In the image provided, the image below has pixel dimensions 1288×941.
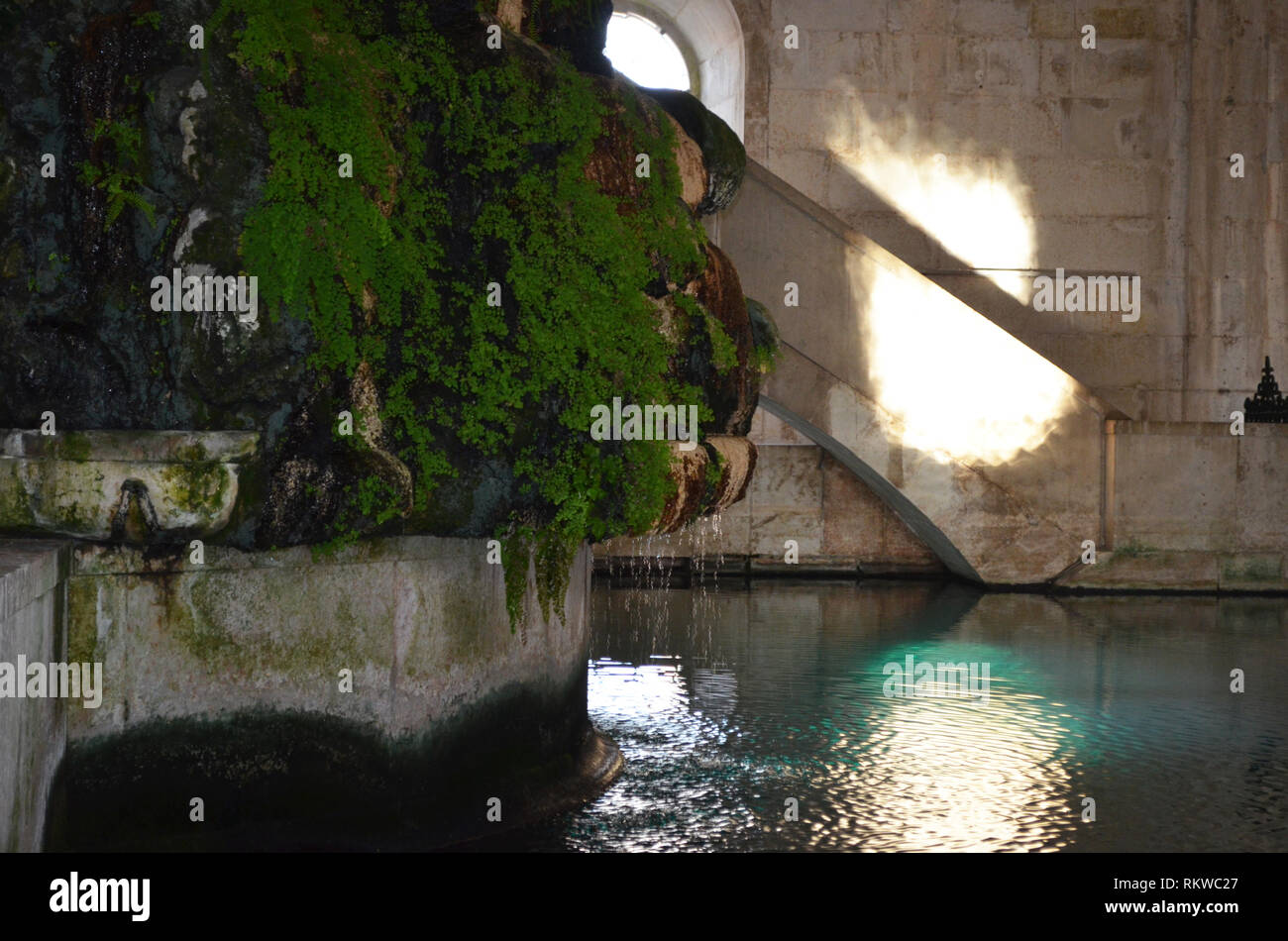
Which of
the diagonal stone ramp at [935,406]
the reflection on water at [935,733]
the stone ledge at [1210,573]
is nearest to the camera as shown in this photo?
the reflection on water at [935,733]

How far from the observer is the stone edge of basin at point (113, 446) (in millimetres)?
4441

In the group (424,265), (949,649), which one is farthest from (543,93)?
(949,649)

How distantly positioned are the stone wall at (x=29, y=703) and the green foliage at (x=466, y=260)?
0.99m

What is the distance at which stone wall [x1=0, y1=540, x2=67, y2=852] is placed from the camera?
3576mm

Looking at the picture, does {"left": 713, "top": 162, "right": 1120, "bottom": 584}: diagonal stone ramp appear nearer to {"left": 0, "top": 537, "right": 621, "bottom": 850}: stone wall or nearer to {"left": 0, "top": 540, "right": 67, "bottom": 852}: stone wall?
{"left": 0, "top": 537, "right": 621, "bottom": 850}: stone wall

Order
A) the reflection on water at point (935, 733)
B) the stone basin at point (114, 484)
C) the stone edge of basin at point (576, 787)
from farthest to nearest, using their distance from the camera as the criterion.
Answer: the reflection on water at point (935, 733)
the stone edge of basin at point (576, 787)
the stone basin at point (114, 484)

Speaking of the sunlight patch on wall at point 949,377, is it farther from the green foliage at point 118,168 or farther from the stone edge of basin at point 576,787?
the green foliage at point 118,168

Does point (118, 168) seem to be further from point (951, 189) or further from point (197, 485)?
point (951, 189)

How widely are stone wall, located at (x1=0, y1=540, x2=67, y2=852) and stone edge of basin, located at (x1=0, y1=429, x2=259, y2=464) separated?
0.99 ft

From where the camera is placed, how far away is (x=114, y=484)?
14.6 feet

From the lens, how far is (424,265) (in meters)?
5.05

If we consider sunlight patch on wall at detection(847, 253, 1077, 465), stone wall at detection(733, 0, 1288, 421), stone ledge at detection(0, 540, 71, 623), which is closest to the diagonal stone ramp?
sunlight patch on wall at detection(847, 253, 1077, 465)

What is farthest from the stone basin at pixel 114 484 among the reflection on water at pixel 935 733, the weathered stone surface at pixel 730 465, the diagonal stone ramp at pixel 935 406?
the diagonal stone ramp at pixel 935 406
